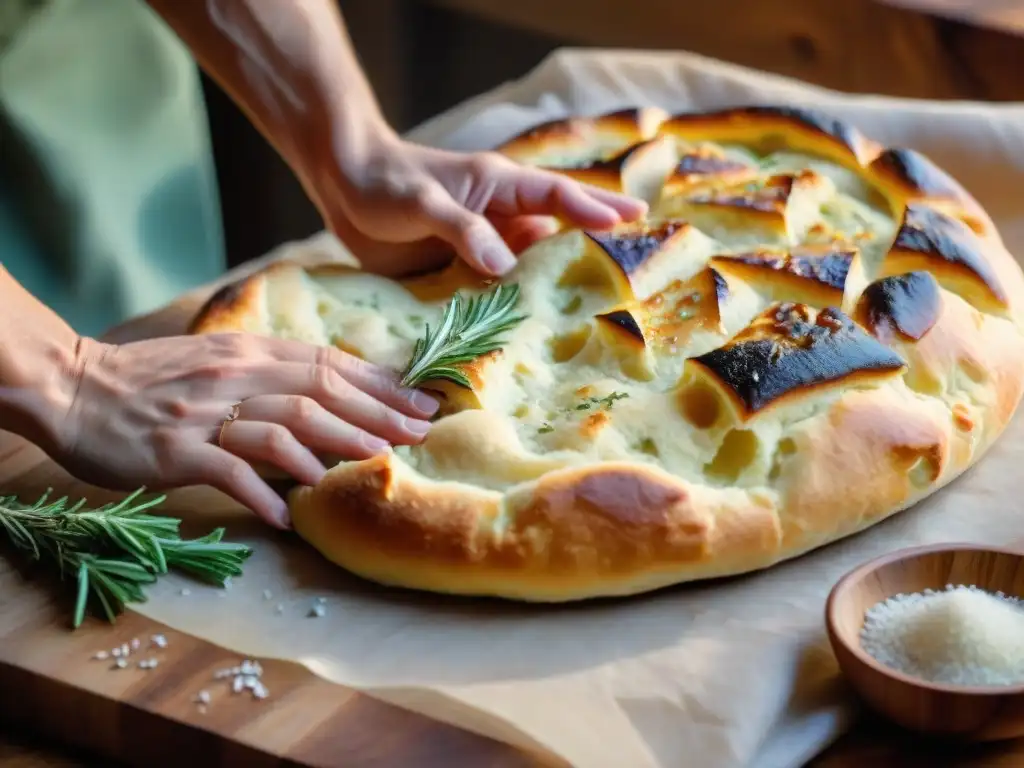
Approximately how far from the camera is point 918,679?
1096 mm

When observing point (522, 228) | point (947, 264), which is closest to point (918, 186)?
point (947, 264)

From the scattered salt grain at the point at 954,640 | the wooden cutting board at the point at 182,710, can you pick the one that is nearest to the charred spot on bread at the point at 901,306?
the scattered salt grain at the point at 954,640

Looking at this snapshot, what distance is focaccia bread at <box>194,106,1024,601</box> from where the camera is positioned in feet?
4.34

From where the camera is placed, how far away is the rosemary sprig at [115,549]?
4.36ft

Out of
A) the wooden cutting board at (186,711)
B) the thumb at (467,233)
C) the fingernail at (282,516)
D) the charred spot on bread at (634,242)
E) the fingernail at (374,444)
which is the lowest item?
the wooden cutting board at (186,711)

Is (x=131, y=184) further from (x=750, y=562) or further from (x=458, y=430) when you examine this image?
(x=750, y=562)

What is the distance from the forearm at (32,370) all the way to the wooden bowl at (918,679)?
2.88ft

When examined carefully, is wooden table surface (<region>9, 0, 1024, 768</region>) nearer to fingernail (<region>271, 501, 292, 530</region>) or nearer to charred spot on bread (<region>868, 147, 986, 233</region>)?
fingernail (<region>271, 501, 292, 530</region>)

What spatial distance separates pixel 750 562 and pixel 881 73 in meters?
1.76

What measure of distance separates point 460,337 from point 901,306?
52cm

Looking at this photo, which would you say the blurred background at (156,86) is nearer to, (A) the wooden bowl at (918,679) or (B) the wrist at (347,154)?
(B) the wrist at (347,154)

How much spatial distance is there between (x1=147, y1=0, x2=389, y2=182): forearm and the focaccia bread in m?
0.28

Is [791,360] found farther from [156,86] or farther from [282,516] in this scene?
[156,86]

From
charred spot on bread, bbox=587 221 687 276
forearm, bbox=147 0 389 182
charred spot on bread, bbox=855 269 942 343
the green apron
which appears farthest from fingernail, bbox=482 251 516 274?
the green apron
